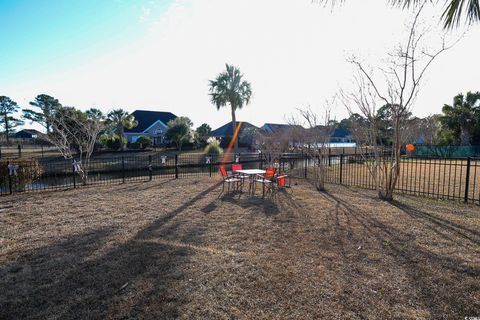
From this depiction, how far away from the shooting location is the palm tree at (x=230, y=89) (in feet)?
100

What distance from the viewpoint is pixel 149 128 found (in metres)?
45.7

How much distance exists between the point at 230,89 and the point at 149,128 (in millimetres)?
20866

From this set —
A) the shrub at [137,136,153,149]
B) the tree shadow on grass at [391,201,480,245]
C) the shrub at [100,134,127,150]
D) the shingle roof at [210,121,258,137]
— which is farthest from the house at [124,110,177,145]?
the tree shadow on grass at [391,201,480,245]

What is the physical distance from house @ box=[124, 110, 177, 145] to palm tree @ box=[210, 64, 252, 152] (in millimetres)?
17408

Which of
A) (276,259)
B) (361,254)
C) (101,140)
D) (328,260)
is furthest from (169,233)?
(101,140)

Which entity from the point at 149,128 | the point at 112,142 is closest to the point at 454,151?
the point at 112,142

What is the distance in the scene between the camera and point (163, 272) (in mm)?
3248

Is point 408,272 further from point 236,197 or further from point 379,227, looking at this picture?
point 236,197

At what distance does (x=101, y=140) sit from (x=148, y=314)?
3161 centimetres

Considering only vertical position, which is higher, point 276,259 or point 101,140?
point 101,140

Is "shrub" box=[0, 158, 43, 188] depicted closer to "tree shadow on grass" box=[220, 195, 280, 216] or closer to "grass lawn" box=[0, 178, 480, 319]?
"grass lawn" box=[0, 178, 480, 319]

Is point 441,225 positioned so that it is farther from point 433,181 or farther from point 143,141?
point 143,141

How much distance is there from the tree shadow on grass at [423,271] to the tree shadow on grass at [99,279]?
1.94m

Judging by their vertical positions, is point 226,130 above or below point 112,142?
above
